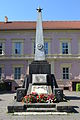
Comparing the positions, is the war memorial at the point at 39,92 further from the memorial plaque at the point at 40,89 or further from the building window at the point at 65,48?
the building window at the point at 65,48

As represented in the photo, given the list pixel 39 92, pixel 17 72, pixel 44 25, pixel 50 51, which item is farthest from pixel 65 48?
pixel 39 92

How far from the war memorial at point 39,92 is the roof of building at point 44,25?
1508cm

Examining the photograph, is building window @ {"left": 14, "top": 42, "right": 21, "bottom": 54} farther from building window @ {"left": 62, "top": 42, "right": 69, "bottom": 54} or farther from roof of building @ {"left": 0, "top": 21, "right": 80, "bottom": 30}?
building window @ {"left": 62, "top": 42, "right": 69, "bottom": 54}

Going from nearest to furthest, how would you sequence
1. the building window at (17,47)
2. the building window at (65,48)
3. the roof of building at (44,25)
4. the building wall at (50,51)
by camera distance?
the building wall at (50,51) < the building window at (65,48) < the building window at (17,47) < the roof of building at (44,25)

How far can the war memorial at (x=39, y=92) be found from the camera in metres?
9.86

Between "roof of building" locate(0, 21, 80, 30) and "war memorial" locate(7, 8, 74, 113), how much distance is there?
15085 mm

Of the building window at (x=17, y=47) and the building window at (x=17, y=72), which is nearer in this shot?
the building window at (x=17, y=72)

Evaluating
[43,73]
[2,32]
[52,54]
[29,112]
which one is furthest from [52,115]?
[2,32]

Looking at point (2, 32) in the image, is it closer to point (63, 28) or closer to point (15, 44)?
point (15, 44)

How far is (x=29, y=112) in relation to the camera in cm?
960

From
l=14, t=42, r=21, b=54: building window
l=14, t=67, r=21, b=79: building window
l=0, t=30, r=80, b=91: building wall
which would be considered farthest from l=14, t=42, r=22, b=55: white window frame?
l=14, t=67, r=21, b=79: building window

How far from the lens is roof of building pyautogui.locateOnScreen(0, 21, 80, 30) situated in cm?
3157

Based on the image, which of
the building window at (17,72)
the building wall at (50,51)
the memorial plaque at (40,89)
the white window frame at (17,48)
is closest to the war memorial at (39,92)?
the memorial plaque at (40,89)

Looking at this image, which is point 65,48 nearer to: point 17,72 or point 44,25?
point 44,25
